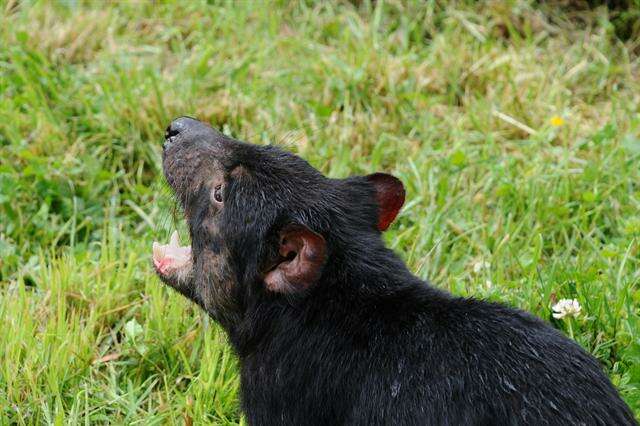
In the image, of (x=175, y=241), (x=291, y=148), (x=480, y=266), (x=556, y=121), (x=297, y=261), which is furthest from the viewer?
(x=556, y=121)

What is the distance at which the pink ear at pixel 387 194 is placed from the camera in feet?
10.5

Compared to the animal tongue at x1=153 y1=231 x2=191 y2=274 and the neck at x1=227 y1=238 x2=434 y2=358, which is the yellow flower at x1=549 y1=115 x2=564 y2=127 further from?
the animal tongue at x1=153 y1=231 x2=191 y2=274

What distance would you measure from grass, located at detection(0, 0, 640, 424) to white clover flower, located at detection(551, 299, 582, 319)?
70 mm

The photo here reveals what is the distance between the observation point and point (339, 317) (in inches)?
111

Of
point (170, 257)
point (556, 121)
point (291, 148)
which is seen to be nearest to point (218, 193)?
point (170, 257)

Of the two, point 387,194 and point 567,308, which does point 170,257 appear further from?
point 567,308

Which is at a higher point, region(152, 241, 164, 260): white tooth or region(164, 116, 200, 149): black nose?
region(164, 116, 200, 149): black nose

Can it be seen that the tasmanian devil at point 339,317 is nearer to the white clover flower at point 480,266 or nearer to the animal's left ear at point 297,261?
the animal's left ear at point 297,261

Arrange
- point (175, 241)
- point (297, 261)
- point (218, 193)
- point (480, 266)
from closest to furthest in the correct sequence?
point (297, 261), point (218, 193), point (175, 241), point (480, 266)

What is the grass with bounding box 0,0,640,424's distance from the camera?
3.57 m

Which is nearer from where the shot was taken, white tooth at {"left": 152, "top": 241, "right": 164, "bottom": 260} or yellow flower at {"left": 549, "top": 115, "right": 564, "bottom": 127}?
white tooth at {"left": 152, "top": 241, "right": 164, "bottom": 260}

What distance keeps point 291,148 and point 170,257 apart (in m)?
1.59

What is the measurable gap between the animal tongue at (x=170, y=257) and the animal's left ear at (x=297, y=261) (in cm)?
43

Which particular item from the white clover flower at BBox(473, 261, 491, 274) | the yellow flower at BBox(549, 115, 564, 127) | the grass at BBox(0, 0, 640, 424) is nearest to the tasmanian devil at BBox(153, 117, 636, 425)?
the grass at BBox(0, 0, 640, 424)
